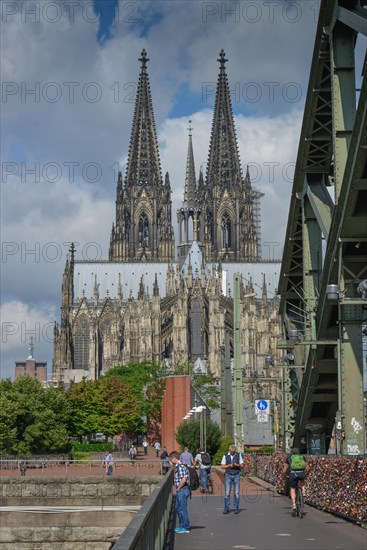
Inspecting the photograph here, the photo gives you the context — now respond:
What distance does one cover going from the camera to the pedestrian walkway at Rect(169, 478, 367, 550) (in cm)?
1420

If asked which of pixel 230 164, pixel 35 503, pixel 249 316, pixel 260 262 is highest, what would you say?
pixel 230 164

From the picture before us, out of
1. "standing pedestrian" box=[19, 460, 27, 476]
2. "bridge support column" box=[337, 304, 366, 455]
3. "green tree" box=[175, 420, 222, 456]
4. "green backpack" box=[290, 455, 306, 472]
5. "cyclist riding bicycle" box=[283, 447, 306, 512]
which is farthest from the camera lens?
"green tree" box=[175, 420, 222, 456]

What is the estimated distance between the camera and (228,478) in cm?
2059

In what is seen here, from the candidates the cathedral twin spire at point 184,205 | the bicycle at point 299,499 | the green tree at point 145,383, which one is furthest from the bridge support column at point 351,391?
the cathedral twin spire at point 184,205

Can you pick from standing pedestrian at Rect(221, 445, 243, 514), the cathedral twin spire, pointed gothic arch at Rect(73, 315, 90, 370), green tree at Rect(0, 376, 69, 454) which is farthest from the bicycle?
the cathedral twin spire

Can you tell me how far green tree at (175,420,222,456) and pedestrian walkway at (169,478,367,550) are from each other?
30630 millimetres

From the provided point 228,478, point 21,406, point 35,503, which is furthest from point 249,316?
point 228,478

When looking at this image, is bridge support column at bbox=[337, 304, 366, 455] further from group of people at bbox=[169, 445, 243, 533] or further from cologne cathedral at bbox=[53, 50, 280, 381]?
cologne cathedral at bbox=[53, 50, 280, 381]

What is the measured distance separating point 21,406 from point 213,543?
2076 inches

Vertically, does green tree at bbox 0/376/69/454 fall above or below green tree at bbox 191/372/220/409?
below

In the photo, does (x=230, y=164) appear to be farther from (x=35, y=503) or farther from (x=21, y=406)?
(x=35, y=503)

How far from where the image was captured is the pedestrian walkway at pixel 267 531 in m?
14.2

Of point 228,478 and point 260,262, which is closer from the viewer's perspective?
point 228,478

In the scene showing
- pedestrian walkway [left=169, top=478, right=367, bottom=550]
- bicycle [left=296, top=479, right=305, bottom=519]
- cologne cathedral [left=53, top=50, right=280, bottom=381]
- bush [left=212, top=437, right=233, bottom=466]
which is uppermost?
cologne cathedral [left=53, top=50, right=280, bottom=381]
